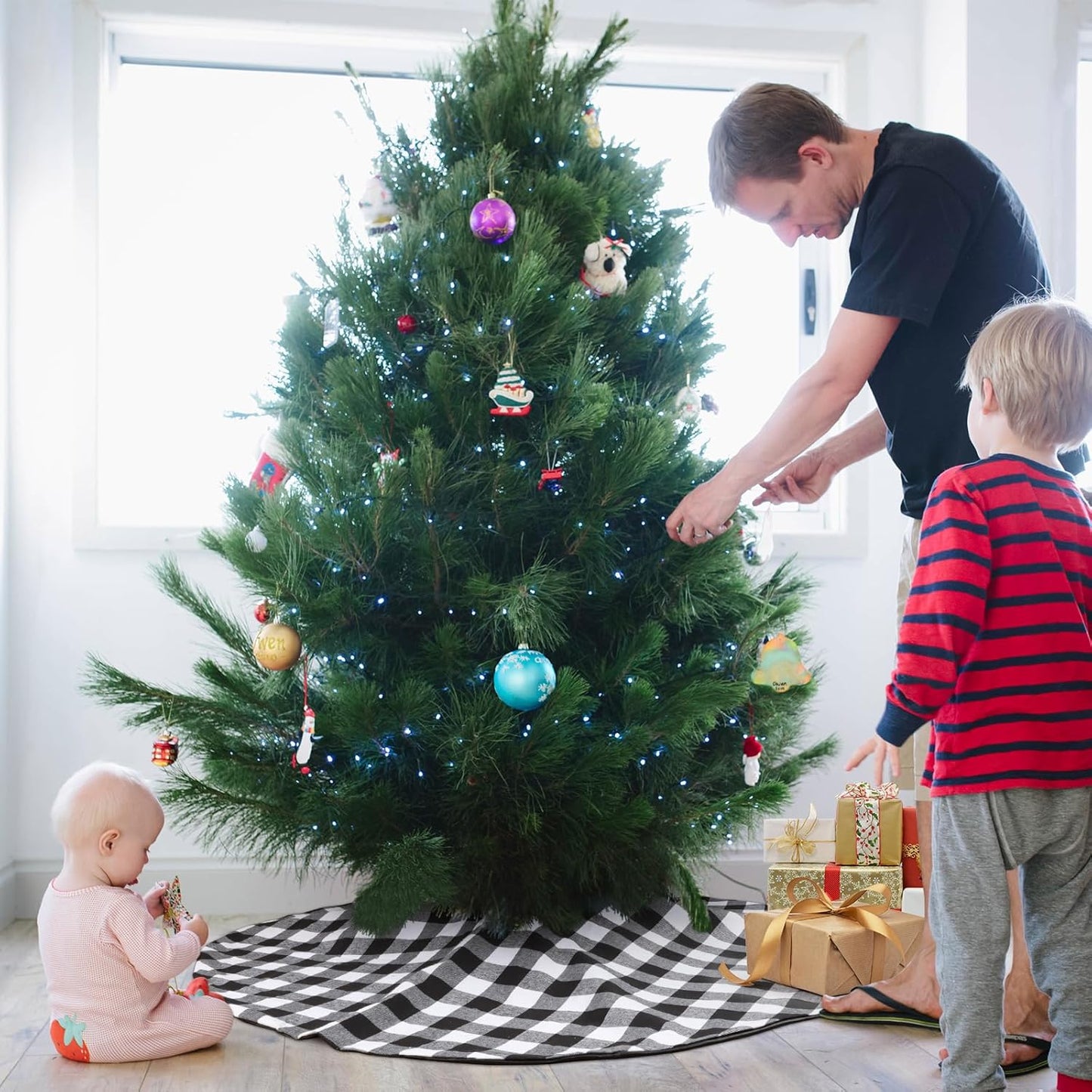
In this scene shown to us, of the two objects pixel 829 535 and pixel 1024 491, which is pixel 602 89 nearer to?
pixel 829 535

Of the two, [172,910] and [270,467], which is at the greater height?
[270,467]

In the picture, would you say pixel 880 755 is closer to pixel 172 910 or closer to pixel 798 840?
pixel 798 840

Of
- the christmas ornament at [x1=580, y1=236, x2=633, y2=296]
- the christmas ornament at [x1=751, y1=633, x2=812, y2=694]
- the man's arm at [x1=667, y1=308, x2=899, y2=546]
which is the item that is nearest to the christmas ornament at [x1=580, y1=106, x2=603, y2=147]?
the christmas ornament at [x1=580, y1=236, x2=633, y2=296]

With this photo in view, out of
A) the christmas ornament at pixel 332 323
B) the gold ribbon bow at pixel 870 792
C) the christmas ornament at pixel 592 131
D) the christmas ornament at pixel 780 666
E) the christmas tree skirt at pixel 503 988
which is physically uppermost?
the christmas ornament at pixel 592 131

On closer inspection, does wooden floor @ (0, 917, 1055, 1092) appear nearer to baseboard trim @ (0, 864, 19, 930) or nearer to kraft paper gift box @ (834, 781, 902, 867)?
kraft paper gift box @ (834, 781, 902, 867)

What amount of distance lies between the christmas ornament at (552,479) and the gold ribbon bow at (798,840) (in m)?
0.74

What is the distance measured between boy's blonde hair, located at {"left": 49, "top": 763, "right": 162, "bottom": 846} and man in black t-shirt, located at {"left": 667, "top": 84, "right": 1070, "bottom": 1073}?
0.92 m

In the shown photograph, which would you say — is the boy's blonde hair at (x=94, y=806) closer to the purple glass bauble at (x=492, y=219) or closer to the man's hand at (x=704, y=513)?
the man's hand at (x=704, y=513)

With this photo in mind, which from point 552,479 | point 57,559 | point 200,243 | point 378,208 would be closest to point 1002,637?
point 552,479

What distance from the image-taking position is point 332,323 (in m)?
1.92

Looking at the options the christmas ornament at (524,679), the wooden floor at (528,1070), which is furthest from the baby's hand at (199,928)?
the christmas ornament at (524,679)

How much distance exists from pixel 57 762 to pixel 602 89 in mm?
2001

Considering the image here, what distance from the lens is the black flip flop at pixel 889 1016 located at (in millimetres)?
1630

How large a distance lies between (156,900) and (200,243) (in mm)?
1589
